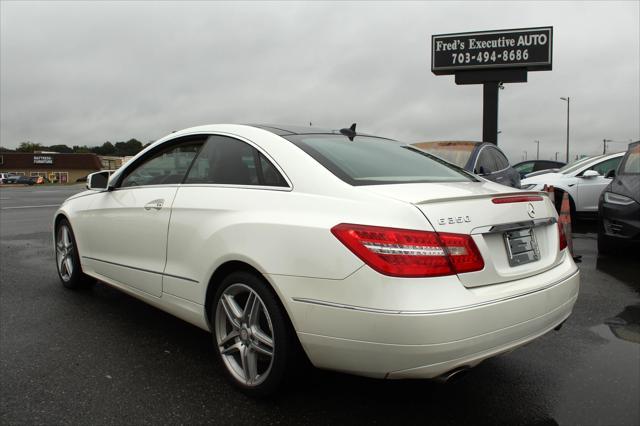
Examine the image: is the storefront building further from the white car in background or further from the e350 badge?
the e350 badge

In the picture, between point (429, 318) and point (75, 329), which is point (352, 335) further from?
point (75, 329)

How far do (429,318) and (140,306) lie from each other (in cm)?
310

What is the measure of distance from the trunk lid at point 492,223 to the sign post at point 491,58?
16.5 metres

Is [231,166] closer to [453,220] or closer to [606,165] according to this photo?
[453,220]

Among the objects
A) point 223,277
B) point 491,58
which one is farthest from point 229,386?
point 491,58

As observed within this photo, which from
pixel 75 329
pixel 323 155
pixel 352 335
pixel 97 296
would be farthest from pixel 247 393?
pixel 97 296

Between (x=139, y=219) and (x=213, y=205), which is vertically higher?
(x=213, y=205)

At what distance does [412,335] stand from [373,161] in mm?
1238

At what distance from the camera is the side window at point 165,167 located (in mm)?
3525

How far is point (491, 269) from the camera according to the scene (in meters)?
2.39

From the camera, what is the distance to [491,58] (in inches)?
711

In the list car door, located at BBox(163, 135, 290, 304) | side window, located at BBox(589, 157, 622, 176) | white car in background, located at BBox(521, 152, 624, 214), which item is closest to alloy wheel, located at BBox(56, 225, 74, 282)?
car door, located at BBox(163, 135, 290, 304)

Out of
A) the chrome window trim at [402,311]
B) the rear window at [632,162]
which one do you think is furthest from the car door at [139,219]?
the rear window at [632,162]

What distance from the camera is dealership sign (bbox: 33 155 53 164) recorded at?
86.4 m
